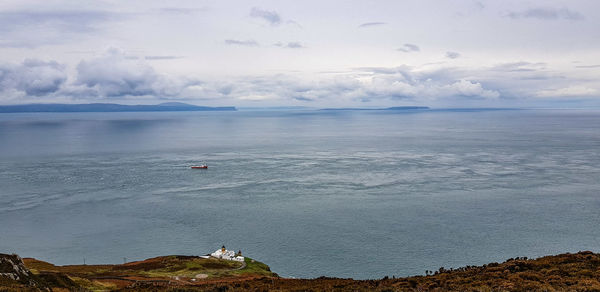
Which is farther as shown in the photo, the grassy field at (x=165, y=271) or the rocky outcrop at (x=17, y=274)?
the grassy field at (x=165, y=271)

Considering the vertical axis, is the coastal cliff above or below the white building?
above

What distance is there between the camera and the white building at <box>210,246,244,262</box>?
55750 mm

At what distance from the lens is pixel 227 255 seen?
185 ft

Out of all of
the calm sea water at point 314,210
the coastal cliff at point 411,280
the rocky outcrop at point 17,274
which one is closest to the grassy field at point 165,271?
the coastal cliff at point 411,280

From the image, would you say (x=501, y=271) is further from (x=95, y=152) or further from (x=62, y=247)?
(x=95, y=152)

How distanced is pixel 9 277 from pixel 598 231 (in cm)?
7173

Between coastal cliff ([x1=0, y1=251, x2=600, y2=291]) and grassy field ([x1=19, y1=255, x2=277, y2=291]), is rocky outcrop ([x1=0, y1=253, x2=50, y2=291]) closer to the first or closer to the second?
coastal cliff ([x1=0, y1=251, x2=600, y2=291])

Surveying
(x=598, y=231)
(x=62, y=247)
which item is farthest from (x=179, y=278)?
(x=598, y=231)

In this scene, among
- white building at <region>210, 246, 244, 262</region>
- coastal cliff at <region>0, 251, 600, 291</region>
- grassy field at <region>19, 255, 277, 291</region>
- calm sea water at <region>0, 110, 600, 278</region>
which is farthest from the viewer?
calm sea water at <region>0, 110, 600, 278</region>

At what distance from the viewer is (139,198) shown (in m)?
85.0

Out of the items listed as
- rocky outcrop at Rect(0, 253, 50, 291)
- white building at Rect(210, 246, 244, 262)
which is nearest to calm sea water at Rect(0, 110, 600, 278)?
white building at Rect(210, 246, 244, 262)

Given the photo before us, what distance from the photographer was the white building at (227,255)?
183ft

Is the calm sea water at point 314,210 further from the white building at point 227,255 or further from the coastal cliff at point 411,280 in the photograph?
the coastal cliff at point 411,280

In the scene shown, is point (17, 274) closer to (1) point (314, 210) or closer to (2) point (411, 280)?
(2) point (411, 280)
